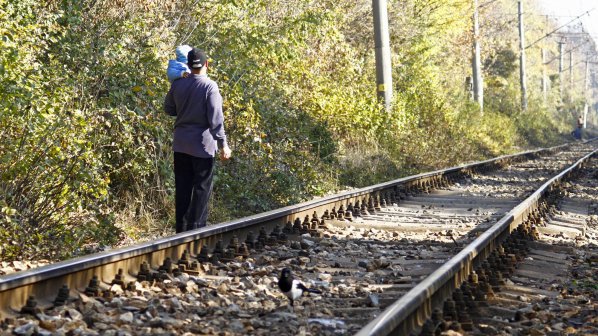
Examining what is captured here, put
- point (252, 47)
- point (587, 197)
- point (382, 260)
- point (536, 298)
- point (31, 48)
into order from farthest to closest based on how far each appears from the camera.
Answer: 1. point (587, 197)
2. point (252, 47)
3. point (31, 48)
4. point (382, 260)
5. point (536, 298)

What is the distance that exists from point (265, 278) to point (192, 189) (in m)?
2.34

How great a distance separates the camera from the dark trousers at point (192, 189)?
9133mm

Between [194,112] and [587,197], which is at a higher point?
[194,112]

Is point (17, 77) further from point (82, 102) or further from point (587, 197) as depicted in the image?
point (587, 197)

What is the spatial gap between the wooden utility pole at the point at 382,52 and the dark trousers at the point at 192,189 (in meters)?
13.7

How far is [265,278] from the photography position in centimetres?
714

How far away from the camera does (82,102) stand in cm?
1062

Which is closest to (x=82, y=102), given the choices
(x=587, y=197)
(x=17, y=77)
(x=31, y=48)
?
(x=31, y=48)

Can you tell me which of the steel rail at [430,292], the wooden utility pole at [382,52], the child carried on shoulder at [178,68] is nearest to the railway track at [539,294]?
the steel rail at [430,292]

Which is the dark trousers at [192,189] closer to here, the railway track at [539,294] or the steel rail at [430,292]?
the steel rail at [430,292]

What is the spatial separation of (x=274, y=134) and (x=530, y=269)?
7496mm

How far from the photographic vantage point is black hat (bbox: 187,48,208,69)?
9.02 meters

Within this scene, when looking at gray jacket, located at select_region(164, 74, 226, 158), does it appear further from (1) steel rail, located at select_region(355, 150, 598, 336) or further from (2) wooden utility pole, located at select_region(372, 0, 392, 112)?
(2) wooden utility pole, located at select_region(372, 0, 392, 112)

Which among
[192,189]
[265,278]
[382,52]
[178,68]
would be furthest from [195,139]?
[382,52]
